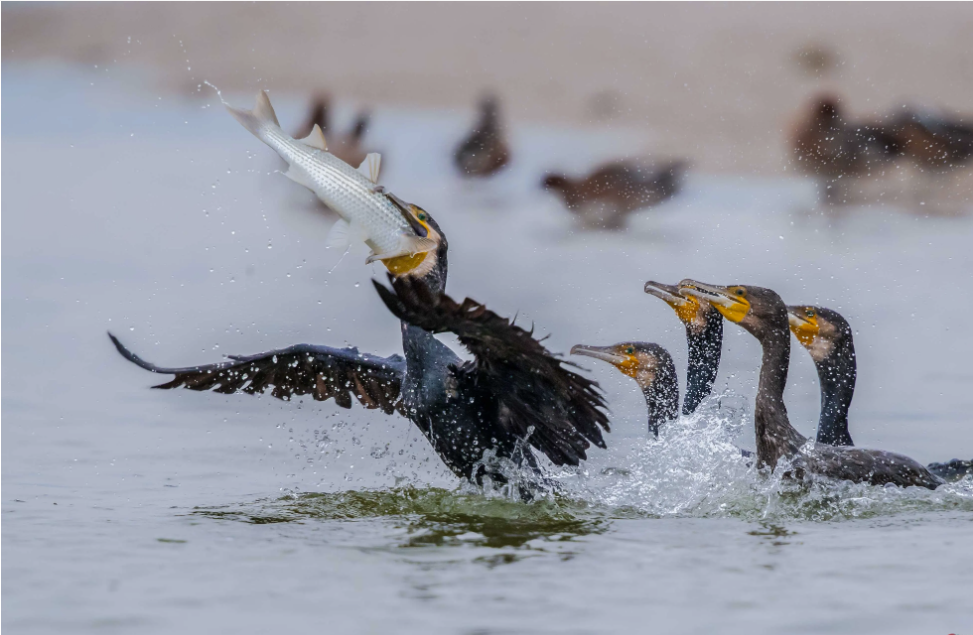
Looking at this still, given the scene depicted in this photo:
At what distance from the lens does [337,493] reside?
290 inches

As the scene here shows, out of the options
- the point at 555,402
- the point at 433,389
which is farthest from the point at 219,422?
the point at 555,402

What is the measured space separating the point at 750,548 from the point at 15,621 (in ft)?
9.21

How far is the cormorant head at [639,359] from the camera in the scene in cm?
819

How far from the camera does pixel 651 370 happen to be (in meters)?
8.22

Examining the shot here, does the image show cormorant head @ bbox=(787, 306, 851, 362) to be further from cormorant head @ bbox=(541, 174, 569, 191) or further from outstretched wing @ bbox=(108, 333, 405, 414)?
cormorant head @ bbox=(541, 174, 569, 191)

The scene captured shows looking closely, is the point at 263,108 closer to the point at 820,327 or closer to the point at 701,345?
the point at 701,345

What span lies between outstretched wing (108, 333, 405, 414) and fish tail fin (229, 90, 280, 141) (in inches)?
59.1

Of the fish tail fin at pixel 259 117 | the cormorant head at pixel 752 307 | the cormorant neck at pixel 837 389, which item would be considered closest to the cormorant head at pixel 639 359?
the cormorant neck at pixel 837 389

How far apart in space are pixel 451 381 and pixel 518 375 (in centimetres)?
51

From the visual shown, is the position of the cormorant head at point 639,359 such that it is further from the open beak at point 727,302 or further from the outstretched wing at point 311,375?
the outstretched wing at point 311,375

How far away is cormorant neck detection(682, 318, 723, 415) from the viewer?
8.24 m

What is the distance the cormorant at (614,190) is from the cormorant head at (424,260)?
25.1 ft

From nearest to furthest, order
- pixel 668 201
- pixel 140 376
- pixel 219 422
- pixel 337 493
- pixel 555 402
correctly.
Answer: pixel 555 402 < pixel 337 493 < pixel 219 422 < pixel 140 376 < pixel 668 201

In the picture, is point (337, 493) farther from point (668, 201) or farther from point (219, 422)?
→ point (668, 201)
